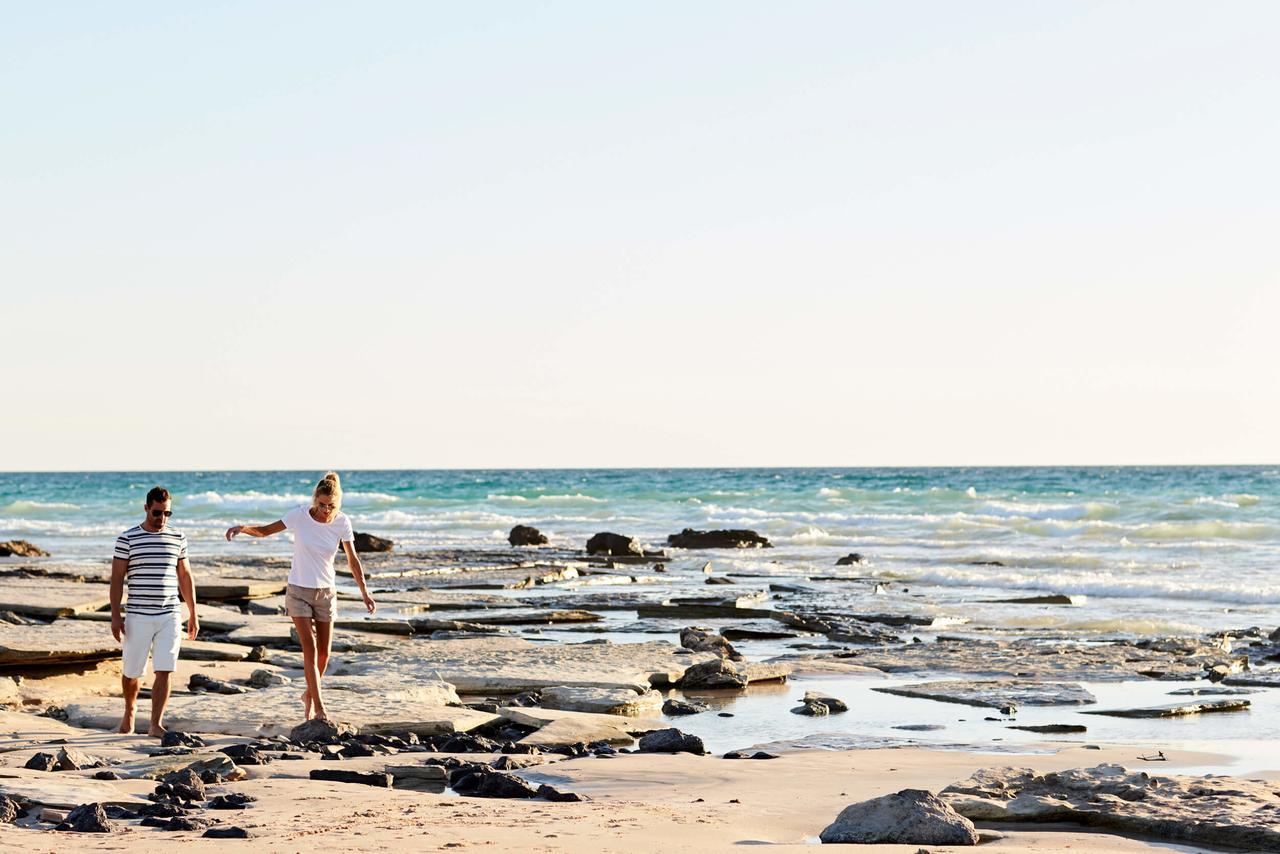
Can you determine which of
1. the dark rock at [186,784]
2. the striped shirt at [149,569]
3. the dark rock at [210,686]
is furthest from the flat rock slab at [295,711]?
the dark rock at [186,784]

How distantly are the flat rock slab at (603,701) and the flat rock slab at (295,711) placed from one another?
0.77 meters

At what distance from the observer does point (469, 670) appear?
1185 cm

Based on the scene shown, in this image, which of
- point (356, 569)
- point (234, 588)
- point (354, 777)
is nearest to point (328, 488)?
point (356, 569)

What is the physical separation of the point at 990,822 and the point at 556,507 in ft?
188

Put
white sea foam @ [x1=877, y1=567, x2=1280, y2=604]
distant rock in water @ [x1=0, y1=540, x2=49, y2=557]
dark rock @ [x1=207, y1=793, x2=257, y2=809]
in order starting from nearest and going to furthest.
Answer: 1. dark rock @ [x1=207, y1=793, x2=257, y2=809]
2. white sea foam @ [x1=877, y1=567, x2=1280, y2=604]
3. distant rock in water @ [x1=0, y1=540, x2=49, y2=557]

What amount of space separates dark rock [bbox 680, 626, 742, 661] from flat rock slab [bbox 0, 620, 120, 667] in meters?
4.99

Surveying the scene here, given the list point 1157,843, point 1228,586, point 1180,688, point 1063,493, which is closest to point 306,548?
point 1157,843

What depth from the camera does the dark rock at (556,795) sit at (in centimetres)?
711

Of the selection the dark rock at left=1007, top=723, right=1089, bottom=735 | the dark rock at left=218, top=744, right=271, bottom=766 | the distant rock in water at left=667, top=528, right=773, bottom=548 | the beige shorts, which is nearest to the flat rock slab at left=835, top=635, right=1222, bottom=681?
the dark rock at left=1007, top=723, right=1089, bottom=735

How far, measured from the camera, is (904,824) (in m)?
6.18

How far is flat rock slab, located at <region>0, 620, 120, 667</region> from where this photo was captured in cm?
1130

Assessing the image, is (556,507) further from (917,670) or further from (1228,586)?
(917,670)

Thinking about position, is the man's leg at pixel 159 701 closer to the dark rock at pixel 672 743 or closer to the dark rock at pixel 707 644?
the dark rock at pixel 672 743

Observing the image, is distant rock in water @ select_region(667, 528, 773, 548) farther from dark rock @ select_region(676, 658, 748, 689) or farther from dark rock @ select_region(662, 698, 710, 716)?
dark rock @ select_region(662, 698, 710, 716)
